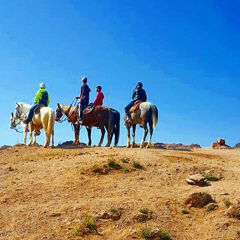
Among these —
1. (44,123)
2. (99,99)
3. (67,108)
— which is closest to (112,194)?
(44,123)

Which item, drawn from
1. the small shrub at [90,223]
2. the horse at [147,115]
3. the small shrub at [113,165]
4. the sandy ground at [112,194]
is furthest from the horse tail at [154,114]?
the small shrub at [90,223]

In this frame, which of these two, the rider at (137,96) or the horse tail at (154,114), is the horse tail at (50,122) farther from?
the horse tail at (154,114)

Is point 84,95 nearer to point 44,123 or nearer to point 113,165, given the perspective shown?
point 44,123

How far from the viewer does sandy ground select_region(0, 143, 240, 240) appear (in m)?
8.88

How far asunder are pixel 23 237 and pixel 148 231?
305 cm

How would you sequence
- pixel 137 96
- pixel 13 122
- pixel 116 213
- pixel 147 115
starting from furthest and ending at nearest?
pixel 13 122, pixel 137 96, pixel 147 115, pixel 116 213

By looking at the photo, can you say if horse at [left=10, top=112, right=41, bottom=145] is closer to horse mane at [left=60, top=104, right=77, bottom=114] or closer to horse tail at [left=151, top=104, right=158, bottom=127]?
horse mane at [left=60, top=104, right=77, bottom=114]

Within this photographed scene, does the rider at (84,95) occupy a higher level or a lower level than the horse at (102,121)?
higher

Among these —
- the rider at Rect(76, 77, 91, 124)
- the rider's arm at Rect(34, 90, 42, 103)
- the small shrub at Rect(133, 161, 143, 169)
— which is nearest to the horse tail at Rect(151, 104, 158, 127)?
the rider at Rect(76, 77, 91, 124)

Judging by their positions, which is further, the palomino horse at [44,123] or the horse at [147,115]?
the horse at [147,115]

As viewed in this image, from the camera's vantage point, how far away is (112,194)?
35.1 feet

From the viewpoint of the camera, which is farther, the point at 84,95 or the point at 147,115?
the point at 84,95

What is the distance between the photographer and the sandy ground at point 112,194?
350 inches

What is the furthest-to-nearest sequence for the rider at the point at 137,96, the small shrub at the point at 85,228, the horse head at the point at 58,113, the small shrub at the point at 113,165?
1. the horse head at the point at 58,113
2. the rider at the point at 137,96
3. the small shrub at the point at 113,165
4. the small shrub at the point at 85,228
